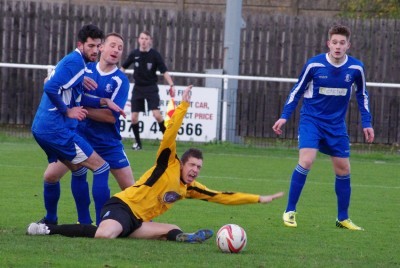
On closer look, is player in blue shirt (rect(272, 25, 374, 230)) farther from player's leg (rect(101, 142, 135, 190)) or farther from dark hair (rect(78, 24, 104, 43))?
dark hair (rect(78, 24, 104, 43))

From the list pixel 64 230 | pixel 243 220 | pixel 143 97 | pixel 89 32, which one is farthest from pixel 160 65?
pixel 64 230

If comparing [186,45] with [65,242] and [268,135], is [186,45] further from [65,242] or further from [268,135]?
[65,242]

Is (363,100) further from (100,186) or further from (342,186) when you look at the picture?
(100,186)

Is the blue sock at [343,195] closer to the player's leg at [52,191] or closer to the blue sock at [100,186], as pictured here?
the blue sock at [100,186]

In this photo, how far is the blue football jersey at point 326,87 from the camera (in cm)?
1142

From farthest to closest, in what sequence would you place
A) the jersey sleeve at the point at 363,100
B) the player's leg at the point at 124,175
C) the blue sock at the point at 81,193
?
the jersey sleeve at the point at 363,100, the player's leg at the point at 124,175, the blue sock at the point at 81,193

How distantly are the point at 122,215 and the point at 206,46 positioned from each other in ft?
51.1

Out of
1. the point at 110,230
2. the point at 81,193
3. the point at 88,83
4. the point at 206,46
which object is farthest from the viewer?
the point at 206,46

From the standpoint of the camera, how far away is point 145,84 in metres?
20.3

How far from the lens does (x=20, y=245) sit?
896 cm

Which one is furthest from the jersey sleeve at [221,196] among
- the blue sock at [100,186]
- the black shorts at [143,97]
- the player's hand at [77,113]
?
the black shorts at [143,97]

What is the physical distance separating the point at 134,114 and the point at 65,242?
11.0 m

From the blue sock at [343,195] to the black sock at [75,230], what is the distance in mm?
3029

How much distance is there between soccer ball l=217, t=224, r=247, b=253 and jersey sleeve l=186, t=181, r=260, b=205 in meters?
0.44
